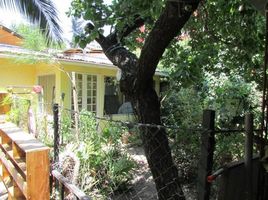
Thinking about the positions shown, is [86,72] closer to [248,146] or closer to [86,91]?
[86,91]

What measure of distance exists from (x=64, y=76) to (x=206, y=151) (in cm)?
880

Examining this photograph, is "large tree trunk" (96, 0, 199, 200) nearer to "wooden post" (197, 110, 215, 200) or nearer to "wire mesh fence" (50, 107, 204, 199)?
"wire mesh fence" (50, 107, 204, 199)

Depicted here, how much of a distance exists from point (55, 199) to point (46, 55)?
5653 mm

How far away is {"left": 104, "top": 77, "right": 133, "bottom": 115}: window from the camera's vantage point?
40.9ft

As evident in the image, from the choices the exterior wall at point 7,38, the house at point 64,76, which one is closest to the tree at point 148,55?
the house at point 64,76

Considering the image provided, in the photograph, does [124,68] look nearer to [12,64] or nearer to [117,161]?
[117,161]

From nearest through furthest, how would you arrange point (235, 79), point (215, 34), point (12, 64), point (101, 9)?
point (101, 9), point (215, 34), point (235, 79), point (12, 64)

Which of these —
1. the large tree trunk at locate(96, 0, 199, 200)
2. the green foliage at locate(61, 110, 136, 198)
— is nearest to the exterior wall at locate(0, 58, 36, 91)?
the green foliage at locate(61, 110, 136, 198)

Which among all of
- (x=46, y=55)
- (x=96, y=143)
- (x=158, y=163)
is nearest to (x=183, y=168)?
(x=96, y=143)

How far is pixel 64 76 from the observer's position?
10508mm

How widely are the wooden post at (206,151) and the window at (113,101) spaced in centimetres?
1019

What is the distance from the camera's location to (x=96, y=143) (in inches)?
254

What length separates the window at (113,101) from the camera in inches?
491

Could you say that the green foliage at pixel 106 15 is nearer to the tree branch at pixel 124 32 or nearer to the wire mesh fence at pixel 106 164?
the tree branch at pixel 124 32
